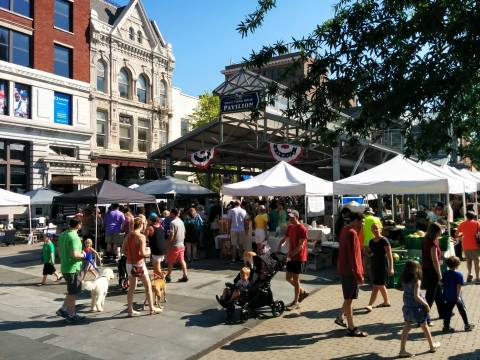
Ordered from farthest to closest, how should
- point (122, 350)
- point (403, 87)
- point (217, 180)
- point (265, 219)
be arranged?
point (217, 180) → point (265, 219) → point (122, 350) → point (403, 87)

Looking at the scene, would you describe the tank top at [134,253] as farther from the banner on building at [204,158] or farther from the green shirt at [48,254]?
the banner on building at [204,158]

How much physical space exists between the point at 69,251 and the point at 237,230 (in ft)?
21.5

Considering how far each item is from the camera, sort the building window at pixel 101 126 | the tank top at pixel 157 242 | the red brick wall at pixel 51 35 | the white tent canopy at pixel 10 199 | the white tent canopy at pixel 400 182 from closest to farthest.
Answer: the tank top at pixel 157 242
the white tent canopy at pixel 400 182
the white tent canopy at pixel 10 199
the red brick wall at pixel 51 35
the building window at pixel 101 126

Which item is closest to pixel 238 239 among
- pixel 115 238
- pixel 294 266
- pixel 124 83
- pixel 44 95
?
pixel 115 238

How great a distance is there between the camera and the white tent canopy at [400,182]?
12.1 metres

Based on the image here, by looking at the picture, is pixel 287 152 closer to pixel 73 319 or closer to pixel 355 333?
pixel 355 333

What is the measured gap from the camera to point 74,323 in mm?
7824

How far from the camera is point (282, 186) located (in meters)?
13.9

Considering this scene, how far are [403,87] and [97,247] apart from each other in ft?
38.5

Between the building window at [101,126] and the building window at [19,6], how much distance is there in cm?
789

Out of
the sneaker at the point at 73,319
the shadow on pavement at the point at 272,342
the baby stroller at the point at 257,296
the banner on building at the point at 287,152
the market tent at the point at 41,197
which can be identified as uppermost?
the banner on building at the point at 287,152

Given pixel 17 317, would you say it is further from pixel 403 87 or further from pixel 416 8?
pixel 416 8

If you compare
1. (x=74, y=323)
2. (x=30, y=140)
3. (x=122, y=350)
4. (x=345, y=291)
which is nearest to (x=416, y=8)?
(x=345, y=291)

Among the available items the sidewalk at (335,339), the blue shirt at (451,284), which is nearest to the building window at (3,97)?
the sidewalk at (335,339)
